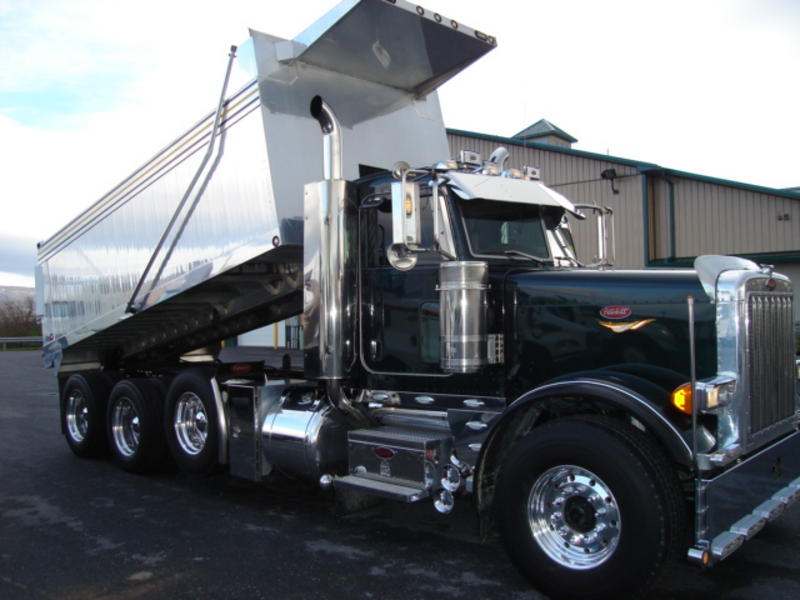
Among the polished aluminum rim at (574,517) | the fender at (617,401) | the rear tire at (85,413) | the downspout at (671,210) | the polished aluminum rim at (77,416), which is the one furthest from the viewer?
the downspout at (671,210)

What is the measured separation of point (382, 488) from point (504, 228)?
1.97 m

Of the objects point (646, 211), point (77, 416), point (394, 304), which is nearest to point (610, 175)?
point (646, 211)

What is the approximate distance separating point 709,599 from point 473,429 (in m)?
1.65

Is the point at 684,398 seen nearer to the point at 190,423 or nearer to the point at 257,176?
the point at 257,176

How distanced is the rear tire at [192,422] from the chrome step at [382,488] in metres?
1.77

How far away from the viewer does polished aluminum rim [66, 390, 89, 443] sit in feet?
28.0

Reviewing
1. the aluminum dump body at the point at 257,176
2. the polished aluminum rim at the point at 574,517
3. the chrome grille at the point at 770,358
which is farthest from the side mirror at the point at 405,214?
the chrome grille at the point at 770,358

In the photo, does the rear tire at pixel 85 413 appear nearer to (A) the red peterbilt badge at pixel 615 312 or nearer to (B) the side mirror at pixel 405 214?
(B) the side mirror at pixel 405 214

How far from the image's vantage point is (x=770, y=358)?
4.50 m

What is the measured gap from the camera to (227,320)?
7.57 meters

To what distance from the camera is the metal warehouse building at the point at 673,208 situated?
17984 mm


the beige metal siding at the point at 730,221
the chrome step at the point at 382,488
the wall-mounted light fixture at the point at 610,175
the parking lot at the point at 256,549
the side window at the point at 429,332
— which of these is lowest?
the parking lot at the point at 256,549

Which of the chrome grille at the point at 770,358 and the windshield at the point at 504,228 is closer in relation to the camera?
the chrome grille at the point at 770,358

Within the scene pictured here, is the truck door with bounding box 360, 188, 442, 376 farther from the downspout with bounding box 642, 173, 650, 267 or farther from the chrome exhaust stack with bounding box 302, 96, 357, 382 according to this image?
the downspout with bounding box 642, 173, 650, 267
